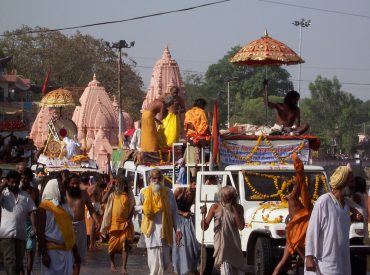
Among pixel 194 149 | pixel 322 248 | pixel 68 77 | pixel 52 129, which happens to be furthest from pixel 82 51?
pixel 322 248

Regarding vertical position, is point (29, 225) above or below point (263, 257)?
above

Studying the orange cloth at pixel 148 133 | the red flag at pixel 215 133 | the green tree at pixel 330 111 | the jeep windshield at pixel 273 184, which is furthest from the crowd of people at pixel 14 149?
the green tree at pixel 330 111

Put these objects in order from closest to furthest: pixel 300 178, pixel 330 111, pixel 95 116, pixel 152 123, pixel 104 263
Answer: pixel 300 178 → pixel 104 263 → pixel 152 123 → pixel 95 116 → pixel 330 111

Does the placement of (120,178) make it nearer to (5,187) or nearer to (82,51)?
(5,187)

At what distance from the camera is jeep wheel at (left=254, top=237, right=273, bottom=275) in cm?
1375

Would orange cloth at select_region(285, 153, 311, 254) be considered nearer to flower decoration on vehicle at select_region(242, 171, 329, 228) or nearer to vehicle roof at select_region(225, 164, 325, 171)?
flower decoration on vehicle at select_region(242, 171, 329, 228)

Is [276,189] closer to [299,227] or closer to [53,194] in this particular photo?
[299,227]

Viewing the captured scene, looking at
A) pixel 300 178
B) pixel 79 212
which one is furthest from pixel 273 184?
pixel 300 178

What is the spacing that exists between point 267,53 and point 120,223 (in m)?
4.32

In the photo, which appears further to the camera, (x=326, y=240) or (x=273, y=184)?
(x=273, y=184)

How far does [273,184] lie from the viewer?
49.3 feet

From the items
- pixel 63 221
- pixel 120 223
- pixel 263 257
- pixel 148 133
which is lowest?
pixel 263 257

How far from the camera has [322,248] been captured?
27.6ft

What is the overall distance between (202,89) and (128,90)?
34.8 metres
